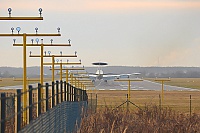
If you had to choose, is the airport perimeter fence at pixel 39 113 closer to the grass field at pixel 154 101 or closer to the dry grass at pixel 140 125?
the dry grass at pixel 140 125

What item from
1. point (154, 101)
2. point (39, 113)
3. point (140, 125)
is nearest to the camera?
point (39, 113)

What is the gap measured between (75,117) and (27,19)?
5.70 metres

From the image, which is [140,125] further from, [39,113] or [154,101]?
[154,101]

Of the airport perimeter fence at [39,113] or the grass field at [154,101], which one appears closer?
the airport perimeter fence at [39,113]

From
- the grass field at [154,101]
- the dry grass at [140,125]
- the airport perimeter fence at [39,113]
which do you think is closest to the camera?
the airport perimeter fence at [39,113]

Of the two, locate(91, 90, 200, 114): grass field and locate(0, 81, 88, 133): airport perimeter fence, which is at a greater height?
locate(0, 81, 88, 133): airport perimeter fence

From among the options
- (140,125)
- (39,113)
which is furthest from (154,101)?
(39,113)

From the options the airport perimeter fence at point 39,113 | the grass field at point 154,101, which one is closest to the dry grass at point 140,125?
the airport perimeter fence at point 39,113

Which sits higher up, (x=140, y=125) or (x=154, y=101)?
(x=140, y=125)

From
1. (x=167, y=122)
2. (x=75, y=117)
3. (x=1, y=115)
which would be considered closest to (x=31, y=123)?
(x=1, y=115)

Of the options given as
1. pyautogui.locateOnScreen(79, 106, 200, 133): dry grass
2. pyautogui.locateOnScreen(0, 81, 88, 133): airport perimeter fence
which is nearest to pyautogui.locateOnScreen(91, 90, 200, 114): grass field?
pyautogui.locateOnScreen(79, 106, 200, 133): dry grass

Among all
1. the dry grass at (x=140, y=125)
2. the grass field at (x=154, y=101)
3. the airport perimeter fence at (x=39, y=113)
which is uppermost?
the airport perimeter fence at (x=39, y=113)

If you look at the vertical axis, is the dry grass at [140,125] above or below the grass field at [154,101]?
above

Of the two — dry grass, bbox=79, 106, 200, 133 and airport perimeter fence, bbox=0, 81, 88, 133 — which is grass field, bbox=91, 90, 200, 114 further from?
airport perimeter fence, bbox=0, 81, 88, 133
